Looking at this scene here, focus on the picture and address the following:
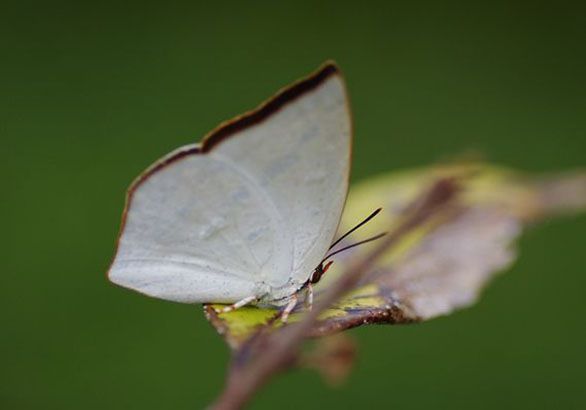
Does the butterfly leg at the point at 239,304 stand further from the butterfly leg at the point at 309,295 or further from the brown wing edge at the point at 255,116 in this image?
the brown wing edge at the point at 255,116

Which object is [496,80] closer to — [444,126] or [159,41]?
[444,126]

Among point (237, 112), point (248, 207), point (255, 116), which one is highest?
point (255, 116)

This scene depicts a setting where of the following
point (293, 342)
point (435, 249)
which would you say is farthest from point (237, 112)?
point (293, 342)

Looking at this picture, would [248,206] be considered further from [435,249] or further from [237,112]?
[237,112]

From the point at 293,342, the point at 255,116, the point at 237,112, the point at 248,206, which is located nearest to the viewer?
the point at 293,342

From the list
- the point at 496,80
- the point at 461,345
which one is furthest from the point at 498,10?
the point at 461,345

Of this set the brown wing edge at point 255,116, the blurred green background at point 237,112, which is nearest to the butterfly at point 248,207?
the brown wing edge at point 255,116

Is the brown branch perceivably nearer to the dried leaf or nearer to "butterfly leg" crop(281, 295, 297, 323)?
Answer: the dried leaf

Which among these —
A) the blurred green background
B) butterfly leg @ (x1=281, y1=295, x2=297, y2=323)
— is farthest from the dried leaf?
the blurred green background
